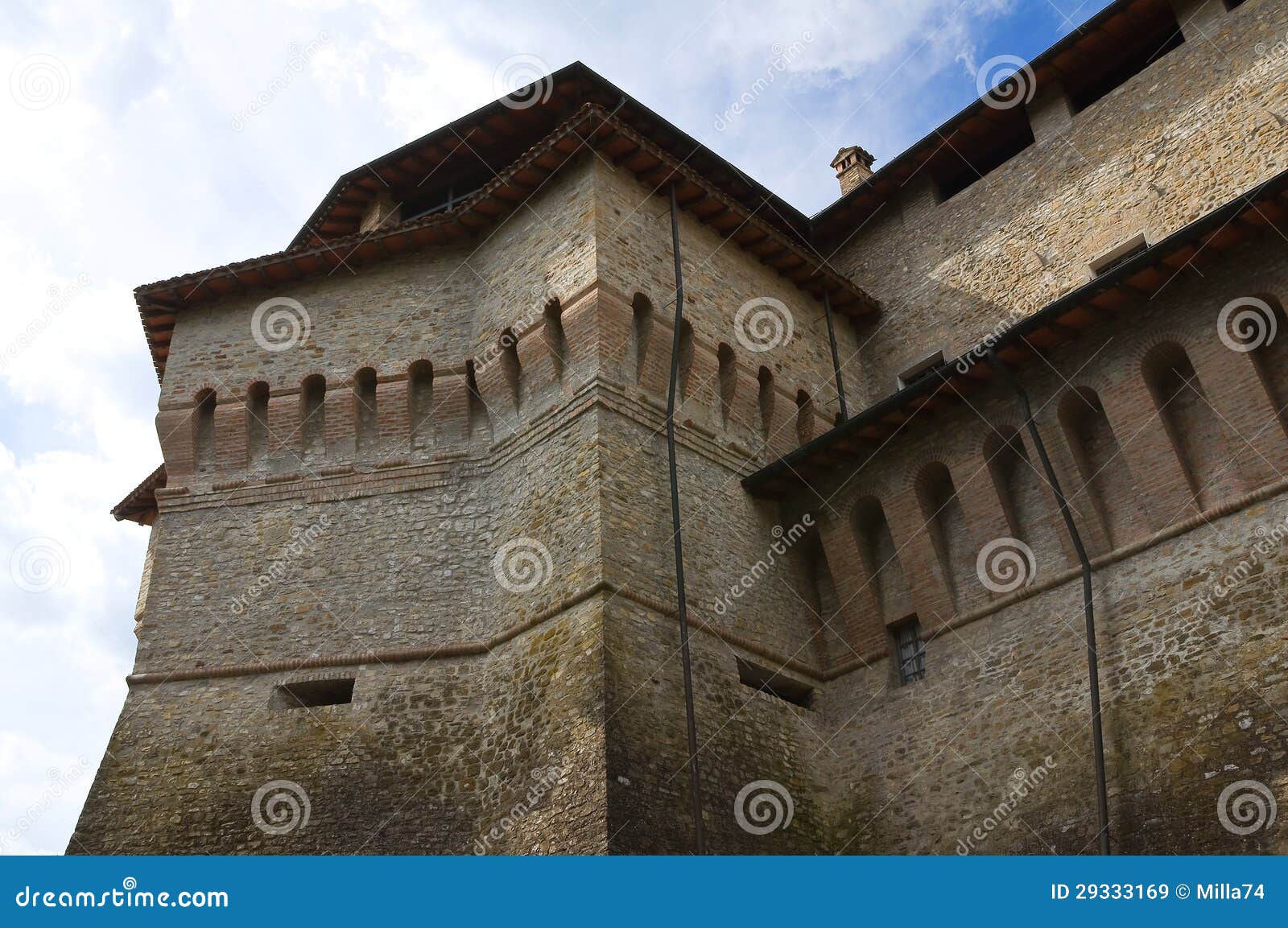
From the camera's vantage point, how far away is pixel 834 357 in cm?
1698

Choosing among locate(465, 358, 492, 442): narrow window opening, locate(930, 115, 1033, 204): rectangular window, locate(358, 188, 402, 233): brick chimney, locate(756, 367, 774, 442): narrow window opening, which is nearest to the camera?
locate(465, 358, 492, 442): narrow window opening

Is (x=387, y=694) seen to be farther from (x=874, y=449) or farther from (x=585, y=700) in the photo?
(x=874, y=449)

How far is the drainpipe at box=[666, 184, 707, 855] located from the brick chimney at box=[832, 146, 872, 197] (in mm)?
5935

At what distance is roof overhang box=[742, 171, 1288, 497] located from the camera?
37.6 feet

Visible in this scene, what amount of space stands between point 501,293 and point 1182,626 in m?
8.89

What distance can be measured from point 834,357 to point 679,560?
214 inches

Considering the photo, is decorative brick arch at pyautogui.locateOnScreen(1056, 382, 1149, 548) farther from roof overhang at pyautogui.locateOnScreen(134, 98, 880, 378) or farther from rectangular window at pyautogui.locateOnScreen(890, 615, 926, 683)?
roof overhang at pyautogui.locateOnScreen(134, 98, 880, 378)

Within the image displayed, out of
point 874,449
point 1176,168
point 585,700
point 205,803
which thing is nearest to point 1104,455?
point 874,449

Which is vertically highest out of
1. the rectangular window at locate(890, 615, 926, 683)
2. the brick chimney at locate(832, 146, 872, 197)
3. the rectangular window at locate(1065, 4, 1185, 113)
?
the brick chimney at locate(832, 146, 872, 197)

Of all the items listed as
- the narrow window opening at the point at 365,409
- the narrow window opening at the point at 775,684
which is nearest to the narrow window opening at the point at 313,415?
the narrow window opening at the point at 365,409

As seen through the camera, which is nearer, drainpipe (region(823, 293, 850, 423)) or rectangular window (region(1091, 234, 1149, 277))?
rectangular window (region(1091, 234, 1149, 277))

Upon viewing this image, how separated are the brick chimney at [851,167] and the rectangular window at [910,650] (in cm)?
924

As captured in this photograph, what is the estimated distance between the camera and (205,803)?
1251 cm

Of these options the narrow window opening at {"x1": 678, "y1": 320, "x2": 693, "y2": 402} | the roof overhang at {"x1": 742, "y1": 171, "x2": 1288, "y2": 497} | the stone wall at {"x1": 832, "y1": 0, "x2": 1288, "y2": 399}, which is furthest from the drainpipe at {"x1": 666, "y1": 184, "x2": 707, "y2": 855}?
the stone wall at {"x1": 832, "y1": 0, "x2": 1288, "y2": 399}
